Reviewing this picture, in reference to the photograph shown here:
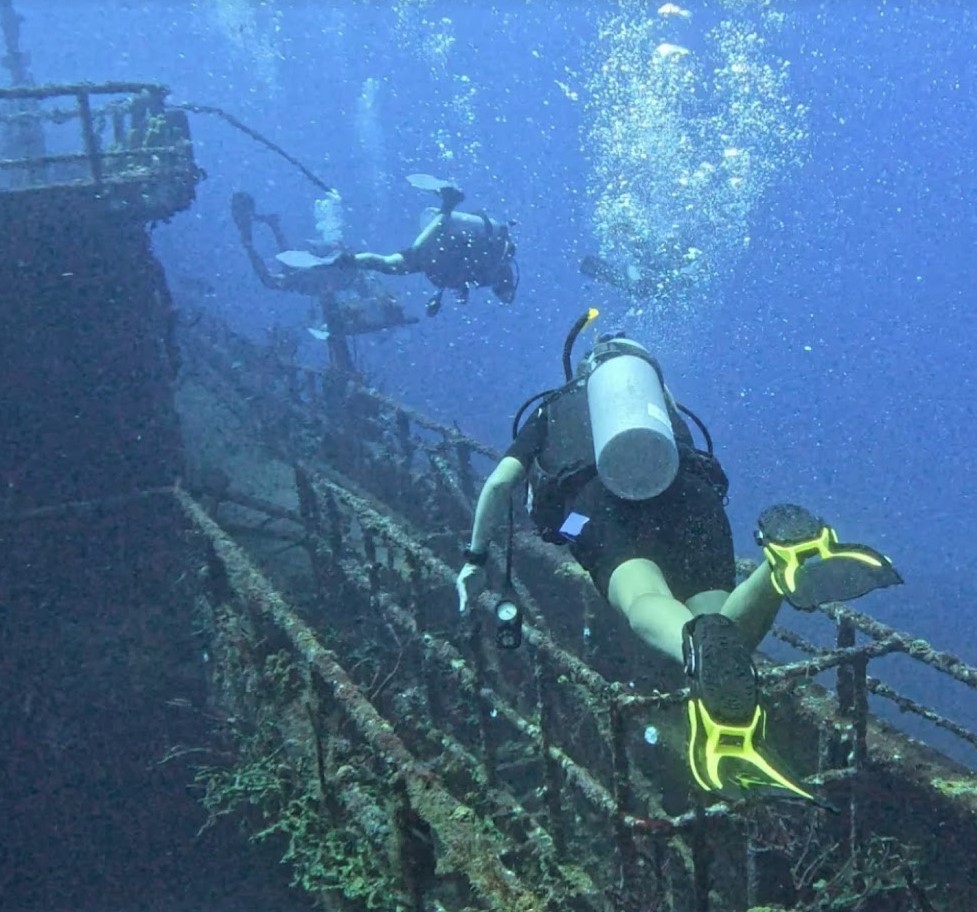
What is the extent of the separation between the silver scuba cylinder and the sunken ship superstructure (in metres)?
0.98

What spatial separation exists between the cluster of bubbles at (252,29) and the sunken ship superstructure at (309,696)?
77994mm

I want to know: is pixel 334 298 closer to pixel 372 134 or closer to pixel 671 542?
pixel 671 542

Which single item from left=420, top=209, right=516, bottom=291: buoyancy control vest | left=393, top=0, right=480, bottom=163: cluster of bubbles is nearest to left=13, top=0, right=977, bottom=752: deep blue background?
left=393, top=0, right=480, bottom=163: cluster of bubbles

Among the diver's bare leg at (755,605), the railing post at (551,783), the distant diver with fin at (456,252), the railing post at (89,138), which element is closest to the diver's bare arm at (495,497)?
the railing post at (551,783)

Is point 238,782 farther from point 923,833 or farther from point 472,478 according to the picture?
point 472,478

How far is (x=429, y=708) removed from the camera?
6.02 metres

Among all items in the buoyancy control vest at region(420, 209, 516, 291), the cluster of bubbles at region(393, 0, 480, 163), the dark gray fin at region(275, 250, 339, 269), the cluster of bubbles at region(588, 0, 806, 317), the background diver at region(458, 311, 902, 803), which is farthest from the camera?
the cluster of bubbles at region(393, 0, 480, 163)

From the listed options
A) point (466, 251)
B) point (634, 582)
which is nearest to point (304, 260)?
point (466, 251)

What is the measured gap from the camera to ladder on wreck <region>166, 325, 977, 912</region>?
3.79 meters

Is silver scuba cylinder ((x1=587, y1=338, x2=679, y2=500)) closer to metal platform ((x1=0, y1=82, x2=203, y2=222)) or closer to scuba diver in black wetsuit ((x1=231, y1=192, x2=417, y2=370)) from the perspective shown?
metal platform ((x1=0, y1=82, x2=203, y2=222))

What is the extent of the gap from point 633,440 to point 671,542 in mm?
608

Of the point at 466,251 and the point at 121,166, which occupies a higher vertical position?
the point at 121,166

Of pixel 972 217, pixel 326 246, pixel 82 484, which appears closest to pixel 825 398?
pixel 972 217

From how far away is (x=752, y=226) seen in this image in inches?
5423
